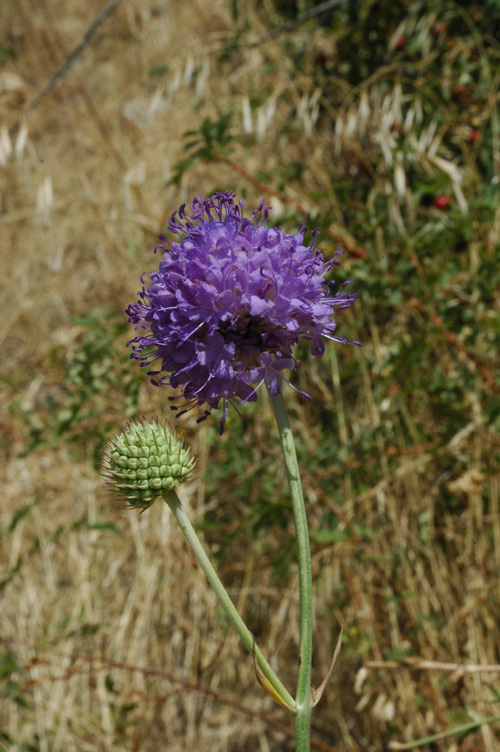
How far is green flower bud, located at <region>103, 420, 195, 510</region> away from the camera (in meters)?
1.46

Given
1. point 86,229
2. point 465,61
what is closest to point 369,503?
point 465,61

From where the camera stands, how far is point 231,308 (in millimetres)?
1430

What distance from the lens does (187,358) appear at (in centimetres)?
149

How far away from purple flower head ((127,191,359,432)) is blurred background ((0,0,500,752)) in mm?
1142

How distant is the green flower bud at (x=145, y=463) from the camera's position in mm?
1464

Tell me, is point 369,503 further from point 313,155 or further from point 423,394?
point 313,155

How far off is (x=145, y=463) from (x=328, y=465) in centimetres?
186

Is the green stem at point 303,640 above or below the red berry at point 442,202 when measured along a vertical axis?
below

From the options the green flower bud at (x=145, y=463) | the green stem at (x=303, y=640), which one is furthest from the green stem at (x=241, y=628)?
the green flower bud at (x=145, y=463)

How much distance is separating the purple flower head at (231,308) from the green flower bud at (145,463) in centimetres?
13

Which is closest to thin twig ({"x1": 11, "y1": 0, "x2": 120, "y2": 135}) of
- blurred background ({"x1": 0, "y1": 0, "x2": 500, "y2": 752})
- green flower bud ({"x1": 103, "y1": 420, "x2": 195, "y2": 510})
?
blurred background ({"x1": 0, "y1": 0, "x2": 500, "y2": 752})

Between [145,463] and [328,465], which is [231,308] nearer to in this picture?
[145,463]

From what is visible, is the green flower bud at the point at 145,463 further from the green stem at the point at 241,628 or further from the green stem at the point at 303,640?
the green stem at the point at 303,640

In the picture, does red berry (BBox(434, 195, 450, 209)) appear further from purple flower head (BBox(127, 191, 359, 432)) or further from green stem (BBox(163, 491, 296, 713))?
green stem (BBox(163, 491, 296, 713))
